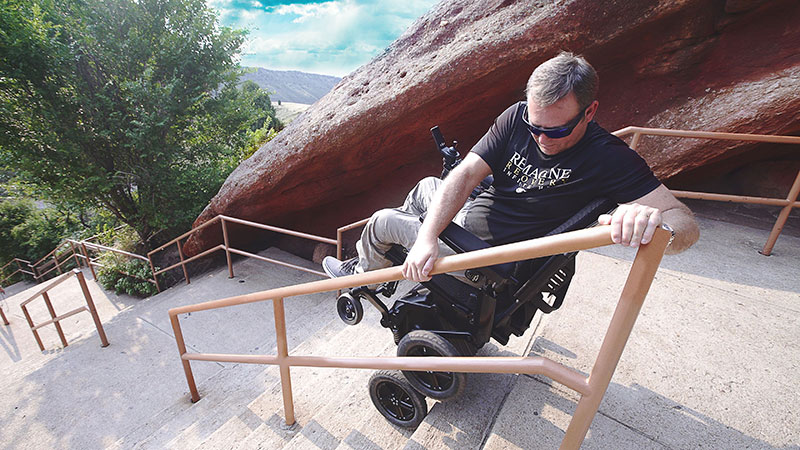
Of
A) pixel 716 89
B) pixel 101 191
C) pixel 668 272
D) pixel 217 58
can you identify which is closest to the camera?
pixel 668 272

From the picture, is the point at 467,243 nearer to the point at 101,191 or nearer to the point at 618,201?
the point at 618,201

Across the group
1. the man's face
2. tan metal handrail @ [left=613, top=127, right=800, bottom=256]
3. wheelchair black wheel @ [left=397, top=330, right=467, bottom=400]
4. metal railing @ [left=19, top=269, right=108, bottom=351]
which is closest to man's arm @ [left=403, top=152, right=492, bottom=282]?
the man's face

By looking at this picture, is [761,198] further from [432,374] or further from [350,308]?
[350,308]

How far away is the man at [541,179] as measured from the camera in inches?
55.2

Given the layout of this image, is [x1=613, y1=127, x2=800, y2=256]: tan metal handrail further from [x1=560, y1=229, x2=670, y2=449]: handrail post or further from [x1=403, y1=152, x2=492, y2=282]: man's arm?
[x1=560, y1=229, x2=670, y2=449]: handrail post

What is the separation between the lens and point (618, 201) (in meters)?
1.50

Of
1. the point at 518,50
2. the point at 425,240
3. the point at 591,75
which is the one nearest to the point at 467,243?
the point at 425,240

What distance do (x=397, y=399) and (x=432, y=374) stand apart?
38cm

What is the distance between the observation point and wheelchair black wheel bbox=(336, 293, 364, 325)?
222 cm

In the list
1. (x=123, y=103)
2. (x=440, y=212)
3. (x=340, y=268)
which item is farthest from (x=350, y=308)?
(x=123, y=103)

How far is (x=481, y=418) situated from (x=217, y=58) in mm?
10679

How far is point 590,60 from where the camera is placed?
419cm

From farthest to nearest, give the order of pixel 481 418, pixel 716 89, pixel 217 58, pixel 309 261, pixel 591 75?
pixel 217 58, pixel 309 261, pixel 716 89, pixel 481 418, pixel 591 75

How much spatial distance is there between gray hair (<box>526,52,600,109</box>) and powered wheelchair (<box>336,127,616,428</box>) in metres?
0.46
